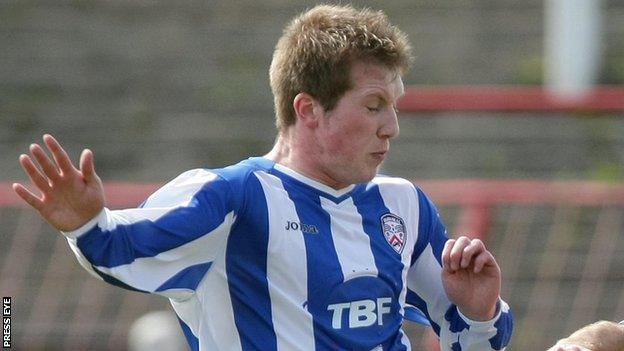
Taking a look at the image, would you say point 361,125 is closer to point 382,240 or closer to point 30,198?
point 382,240

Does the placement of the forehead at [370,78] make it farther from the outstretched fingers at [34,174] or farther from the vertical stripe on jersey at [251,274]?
the outstretched fingers at [34,174]

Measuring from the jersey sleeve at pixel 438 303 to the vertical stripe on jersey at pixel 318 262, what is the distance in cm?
38

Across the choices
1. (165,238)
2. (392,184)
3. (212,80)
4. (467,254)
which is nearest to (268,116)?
(212,80)

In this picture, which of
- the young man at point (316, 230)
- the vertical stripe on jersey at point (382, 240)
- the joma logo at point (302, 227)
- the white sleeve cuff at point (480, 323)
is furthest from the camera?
the white sleeve cuff at point (480, 323)

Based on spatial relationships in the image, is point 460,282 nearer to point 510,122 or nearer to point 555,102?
point 555,102

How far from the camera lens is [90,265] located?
338 centimetres

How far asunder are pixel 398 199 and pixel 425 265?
0.21 meters

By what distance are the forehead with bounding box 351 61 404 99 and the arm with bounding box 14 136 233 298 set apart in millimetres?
466

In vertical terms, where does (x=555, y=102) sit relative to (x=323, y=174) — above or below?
below

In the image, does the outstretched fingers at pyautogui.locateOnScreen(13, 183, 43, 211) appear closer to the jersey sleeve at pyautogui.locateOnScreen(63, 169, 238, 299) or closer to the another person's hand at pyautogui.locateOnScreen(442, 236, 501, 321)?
the jersey sleeve at pyautogui.locateOnScreen(63, 169, 238, 299)

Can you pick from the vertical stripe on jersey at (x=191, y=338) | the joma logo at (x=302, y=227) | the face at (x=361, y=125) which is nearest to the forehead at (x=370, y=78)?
the face at (x=361, y=125)

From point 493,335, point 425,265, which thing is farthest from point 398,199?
point 493,335

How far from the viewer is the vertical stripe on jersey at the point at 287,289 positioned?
3721mm

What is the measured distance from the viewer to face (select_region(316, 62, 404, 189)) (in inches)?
150
